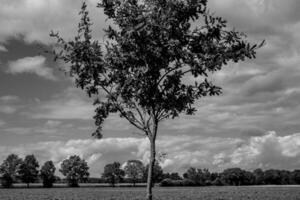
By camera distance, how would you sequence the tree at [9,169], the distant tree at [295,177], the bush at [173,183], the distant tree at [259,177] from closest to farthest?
the tree at [9,169] → the bush at [173,183] → the distant tree at [295,177] → the distant tree at [259,177]

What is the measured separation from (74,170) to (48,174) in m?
10.6

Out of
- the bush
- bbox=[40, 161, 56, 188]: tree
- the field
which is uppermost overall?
bbox=[40, 161, 56, 188]: tree

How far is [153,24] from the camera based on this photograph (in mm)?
16000

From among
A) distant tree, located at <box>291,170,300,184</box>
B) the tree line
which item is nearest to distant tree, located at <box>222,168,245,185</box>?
the tree line

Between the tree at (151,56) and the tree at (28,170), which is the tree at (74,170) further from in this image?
the tree at (151,56)

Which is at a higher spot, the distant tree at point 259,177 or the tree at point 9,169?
the tree at point 9,169

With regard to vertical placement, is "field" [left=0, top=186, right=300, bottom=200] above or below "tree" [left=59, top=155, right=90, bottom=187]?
below

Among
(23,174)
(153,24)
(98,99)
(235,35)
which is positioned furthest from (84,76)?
(23,174)

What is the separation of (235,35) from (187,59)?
216 centimetres

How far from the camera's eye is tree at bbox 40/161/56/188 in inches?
6348

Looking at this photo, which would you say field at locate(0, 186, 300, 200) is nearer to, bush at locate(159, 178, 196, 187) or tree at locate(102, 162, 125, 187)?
bush at locate(159, 178, 196, 187)

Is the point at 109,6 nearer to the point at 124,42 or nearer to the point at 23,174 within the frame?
the point at 124,42

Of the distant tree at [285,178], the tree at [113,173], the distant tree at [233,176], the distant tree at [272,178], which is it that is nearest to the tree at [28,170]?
the tree at [113,173]

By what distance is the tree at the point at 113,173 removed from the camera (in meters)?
191
